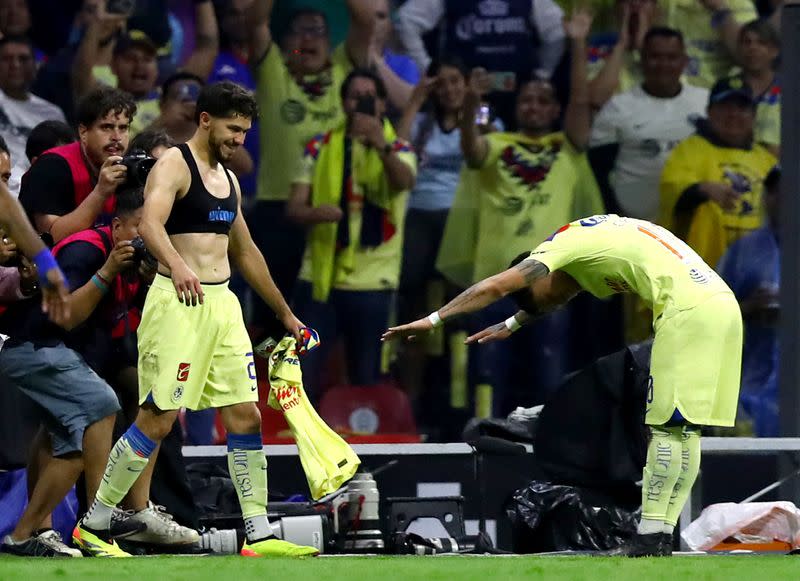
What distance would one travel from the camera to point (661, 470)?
727 cm

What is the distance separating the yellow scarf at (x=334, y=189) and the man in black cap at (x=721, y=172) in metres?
1.81

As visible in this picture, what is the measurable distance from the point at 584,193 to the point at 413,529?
2.67 meters

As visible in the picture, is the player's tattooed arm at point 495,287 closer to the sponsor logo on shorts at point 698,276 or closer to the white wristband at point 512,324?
the white wristband at point 512,324

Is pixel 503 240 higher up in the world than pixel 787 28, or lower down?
lower down

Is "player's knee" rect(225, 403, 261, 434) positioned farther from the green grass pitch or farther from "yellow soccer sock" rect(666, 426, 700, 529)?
"yellow soccer sock" rect(666, 426, 700, 529)

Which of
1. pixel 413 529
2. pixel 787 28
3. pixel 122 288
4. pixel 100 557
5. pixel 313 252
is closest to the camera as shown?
pixel 100 557

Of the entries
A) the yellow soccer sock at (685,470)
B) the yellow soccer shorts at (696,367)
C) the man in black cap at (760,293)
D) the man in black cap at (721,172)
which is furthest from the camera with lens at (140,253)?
the man in black cap at (760,293)

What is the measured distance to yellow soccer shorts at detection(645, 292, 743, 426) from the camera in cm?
721

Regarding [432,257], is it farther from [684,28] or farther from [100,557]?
[100,557]

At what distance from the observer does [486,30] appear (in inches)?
412

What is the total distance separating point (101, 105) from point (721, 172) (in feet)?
14.2

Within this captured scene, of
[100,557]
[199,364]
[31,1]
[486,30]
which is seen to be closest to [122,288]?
[199,364]

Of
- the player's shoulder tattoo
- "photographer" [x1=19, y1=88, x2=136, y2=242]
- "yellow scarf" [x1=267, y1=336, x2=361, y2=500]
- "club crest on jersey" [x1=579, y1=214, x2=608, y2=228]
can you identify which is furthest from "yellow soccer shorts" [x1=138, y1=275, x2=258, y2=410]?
"club crest on jersey" [x1=579, y1=214, x2=608, y2=228]

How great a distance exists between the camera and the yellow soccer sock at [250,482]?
7586 millimetres
